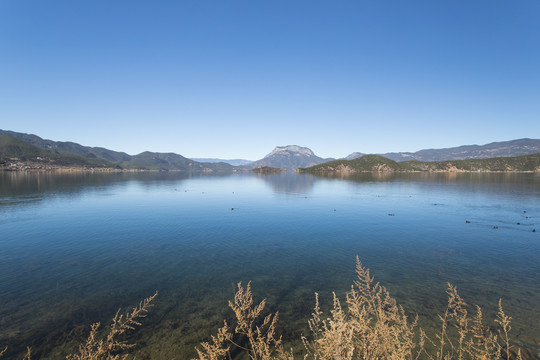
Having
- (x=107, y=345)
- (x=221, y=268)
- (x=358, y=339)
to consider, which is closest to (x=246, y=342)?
(x=107, y=345)

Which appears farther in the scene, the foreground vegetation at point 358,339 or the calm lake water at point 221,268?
the calm lake water at point 221,268

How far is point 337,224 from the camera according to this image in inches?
1905

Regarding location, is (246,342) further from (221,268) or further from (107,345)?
(221,268)

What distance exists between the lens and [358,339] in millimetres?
9750

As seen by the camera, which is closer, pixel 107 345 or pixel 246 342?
pixel 107 345

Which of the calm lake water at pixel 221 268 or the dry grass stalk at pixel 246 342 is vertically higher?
the dry grass stalk at pixel 246 342

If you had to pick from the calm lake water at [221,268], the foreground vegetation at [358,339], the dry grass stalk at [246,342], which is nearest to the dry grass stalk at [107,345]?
the foreground vegetation at [358,339]

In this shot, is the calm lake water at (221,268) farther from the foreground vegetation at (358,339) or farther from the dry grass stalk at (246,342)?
the dry grass stalk at (246,342)

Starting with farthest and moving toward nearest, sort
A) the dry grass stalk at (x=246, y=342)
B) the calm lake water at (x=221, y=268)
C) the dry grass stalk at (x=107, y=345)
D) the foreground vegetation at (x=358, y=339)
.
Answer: the calm lake water at (x=221, y=268), the dry grass stalk at (x=107, y=345), the dry grass stalk at (x=246, y=342), the foreground vegetation at (x=358, y=339)

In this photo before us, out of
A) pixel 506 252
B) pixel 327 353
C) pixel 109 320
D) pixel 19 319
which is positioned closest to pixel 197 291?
pixel 109 320

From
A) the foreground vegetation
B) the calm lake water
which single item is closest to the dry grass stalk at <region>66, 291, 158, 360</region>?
the foreground vegetation

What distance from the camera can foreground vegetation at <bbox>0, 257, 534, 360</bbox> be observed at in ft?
29.3

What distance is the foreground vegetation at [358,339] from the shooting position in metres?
8.94

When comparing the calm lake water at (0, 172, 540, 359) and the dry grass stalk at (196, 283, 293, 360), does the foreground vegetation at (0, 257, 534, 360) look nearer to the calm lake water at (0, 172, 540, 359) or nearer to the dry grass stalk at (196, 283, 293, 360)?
the dry grass stalk at (196, 283, 293, 360)
